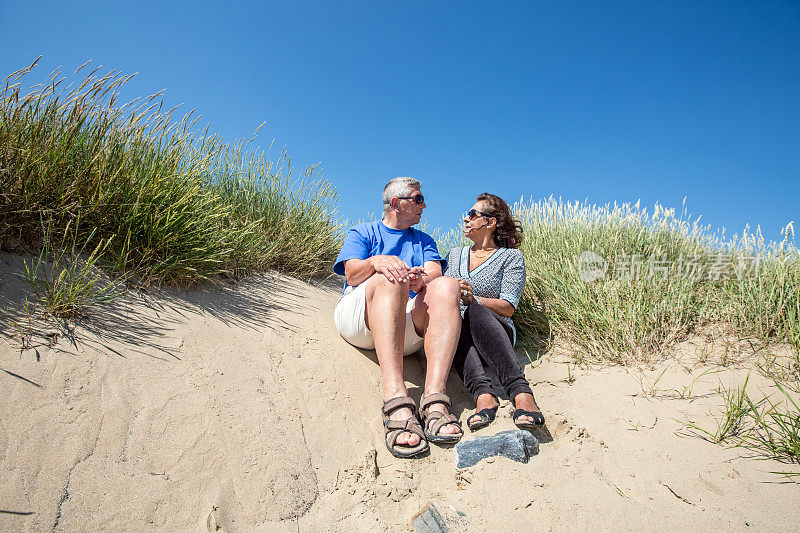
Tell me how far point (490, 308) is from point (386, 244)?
2.84 ft

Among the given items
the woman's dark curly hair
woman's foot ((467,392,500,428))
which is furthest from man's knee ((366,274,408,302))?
the woman's dark curly hair

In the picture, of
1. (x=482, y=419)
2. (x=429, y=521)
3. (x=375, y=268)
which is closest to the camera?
(x=429, y=521)

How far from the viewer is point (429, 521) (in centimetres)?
184

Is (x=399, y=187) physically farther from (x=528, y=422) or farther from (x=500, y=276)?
(x=528, y=422)

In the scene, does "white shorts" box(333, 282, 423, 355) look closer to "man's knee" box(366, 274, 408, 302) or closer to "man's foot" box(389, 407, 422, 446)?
"man's knee" box(366, 274, 408, 302)

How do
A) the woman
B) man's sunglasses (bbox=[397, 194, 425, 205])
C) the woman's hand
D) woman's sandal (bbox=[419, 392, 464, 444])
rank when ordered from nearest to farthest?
woman's sandal (bbox=[419, 392, 464, 444]) < the woman < the woman's hand < man's sunglasses (bbox=[397, 194, 425, 205])

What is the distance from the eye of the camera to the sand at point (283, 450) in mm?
1853

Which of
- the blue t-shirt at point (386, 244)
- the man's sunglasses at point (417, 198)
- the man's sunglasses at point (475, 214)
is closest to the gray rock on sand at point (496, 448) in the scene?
the blue t-shirt at point (386, 244)

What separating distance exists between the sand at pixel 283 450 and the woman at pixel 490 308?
175 mm

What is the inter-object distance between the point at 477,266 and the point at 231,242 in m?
1.97

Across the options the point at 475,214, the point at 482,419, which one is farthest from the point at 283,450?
the point at 475,214

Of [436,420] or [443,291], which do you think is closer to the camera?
[436,420]

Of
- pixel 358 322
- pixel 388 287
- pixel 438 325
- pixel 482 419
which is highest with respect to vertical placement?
pixel 388 287

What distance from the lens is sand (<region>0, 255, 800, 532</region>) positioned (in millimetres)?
1853
